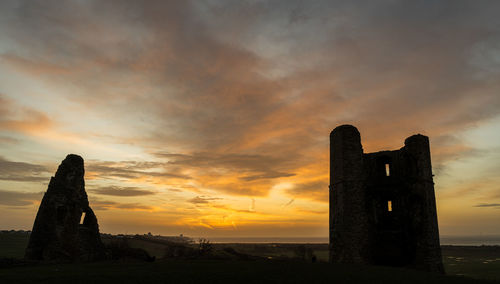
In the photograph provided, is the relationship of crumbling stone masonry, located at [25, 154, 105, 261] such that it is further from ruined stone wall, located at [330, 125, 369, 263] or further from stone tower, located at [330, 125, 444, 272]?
stone tower, located at [330, 125, 444, 272]

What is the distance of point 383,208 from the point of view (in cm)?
2156

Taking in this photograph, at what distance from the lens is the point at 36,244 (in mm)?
20266

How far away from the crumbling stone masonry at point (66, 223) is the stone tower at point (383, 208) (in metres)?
16.6

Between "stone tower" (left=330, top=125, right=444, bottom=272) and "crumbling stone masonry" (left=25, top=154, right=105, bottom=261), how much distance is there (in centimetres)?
1660

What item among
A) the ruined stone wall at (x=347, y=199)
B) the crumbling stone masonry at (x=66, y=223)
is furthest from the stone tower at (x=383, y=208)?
the crumbling stone masonry at (x=66, y=223)

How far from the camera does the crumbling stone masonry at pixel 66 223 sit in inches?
799

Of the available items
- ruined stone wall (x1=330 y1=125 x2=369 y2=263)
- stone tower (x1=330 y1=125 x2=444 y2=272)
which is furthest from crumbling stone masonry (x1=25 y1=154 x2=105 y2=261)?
stone tower (x1=330 y1=125 x2=444 y2=272)

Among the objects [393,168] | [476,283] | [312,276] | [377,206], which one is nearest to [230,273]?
[312,276]

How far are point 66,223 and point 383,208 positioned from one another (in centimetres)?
2106

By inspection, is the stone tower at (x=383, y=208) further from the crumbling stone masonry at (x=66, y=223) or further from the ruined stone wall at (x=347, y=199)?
the crumbling stone masonry at (x=66, y=223)

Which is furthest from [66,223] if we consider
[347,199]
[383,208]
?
[383,208]

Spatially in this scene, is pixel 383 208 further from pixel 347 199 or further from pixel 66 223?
pixel 66 223

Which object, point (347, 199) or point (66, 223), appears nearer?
point (347, 199)

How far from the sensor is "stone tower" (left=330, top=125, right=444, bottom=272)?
1952cm
